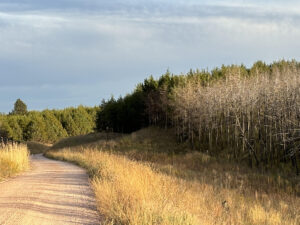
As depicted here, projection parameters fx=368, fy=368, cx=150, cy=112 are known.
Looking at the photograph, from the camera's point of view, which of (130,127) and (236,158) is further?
(130,127)

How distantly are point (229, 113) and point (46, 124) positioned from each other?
202 ft

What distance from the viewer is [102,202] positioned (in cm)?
777

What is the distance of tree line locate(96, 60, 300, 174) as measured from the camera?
3341 centimetres

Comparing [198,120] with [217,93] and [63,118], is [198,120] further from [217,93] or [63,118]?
[63,118]

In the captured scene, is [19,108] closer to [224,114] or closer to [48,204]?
[224,114]

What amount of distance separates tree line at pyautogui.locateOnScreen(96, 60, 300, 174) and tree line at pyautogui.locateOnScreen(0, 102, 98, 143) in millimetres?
17776

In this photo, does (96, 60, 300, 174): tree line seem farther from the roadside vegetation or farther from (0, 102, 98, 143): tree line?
(0, 102, 98, 143): tree line

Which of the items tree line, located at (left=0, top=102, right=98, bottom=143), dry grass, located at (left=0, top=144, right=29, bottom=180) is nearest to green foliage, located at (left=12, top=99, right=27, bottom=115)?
tree line, located at (left=0, top=102, right=98, bottom=143)

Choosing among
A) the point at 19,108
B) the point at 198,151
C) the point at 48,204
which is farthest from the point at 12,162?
the point at 19,108

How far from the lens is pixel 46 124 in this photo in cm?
9469

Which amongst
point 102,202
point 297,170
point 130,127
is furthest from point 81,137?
point 102,202

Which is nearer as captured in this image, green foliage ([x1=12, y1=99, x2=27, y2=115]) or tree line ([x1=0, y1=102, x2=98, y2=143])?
tree line ([x1=0, y1=102, x2=98, y2=143])

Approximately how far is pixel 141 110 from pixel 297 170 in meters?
35.9

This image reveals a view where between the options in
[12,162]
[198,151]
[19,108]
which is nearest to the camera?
[12,162]
